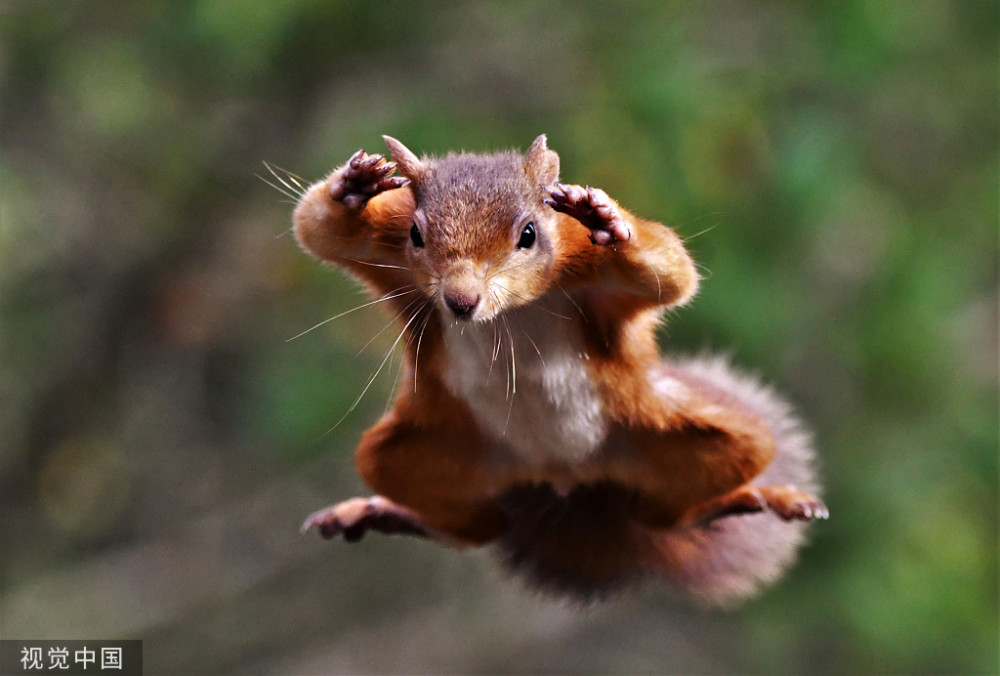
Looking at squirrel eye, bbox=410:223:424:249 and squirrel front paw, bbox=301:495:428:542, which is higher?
squirrel eye, bbox=410:223:424:249

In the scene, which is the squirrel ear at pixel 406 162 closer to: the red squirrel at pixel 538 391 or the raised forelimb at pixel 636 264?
the red squirrel at pixel 538 391

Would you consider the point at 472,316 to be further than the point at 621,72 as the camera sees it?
No

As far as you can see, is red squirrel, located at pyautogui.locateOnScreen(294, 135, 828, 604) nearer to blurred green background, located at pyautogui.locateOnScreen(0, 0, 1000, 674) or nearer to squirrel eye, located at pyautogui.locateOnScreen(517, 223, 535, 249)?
squirrel eye, located at pyautogui.locateOnScreen(517, 223, 535, 249)

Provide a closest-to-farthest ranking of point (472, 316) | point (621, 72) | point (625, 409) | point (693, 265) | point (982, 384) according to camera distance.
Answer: point (472, 316)
point (693, 265)
point (625, 409)
point (621, 72)
point (982, 384)

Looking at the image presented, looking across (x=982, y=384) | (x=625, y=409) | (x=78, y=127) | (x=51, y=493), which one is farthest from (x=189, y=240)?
(x=982, y=384)

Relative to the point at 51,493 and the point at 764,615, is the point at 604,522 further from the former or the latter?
the point at 51,493

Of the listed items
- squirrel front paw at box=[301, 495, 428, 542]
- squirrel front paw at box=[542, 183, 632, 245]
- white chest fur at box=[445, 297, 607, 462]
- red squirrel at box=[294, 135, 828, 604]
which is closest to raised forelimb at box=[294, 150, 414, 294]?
red squirrel at box=[294, 135, 828, 604]

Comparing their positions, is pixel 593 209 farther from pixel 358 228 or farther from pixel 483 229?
pixel 358 228
